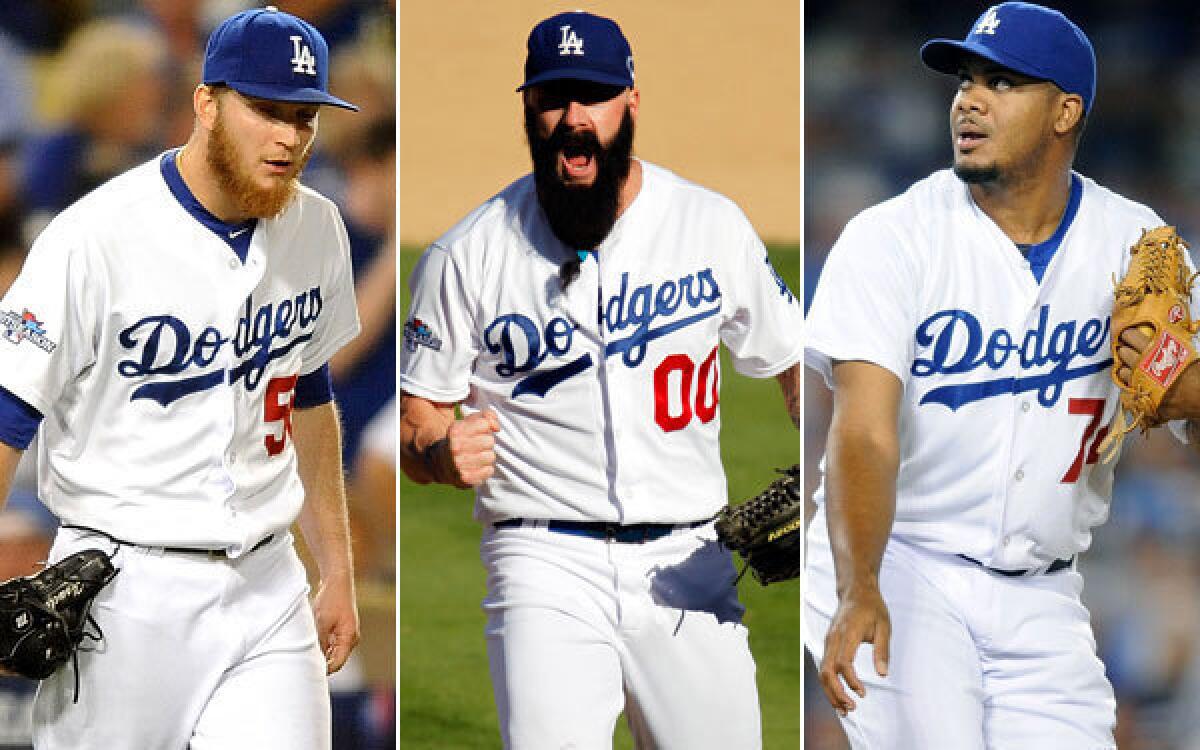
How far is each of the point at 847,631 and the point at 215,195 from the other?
1.59 meters

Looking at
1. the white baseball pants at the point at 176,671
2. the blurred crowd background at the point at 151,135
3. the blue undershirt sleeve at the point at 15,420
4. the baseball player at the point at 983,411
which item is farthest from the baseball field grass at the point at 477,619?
the blue undershirt sleeve at the point at 15,420

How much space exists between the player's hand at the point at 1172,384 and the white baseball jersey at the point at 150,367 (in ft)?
6.08

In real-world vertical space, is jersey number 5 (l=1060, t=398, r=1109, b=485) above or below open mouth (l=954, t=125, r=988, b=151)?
below

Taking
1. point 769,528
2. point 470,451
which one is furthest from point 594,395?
point 769,528

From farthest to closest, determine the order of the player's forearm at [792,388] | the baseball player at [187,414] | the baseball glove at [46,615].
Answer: the player's forearm at [792,388] < the baseball player at [187,414] < the baseball glove at [46,615]

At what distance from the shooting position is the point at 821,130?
450 cm

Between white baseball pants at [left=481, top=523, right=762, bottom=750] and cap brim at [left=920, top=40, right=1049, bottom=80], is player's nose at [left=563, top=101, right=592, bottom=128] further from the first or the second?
white baseball pants at [left=481, top=523, right=762, bottom=750]

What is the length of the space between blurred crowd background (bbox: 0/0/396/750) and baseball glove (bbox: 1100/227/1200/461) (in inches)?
71.2

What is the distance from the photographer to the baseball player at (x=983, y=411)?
12.0 ft

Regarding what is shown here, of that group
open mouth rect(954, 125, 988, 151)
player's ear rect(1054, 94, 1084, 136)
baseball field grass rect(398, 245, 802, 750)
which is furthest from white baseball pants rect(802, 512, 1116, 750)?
player's ear rect(1054, 94, 1084, 136)

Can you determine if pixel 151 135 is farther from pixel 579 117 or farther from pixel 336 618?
pixel 336 618

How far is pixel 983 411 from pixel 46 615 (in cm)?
204

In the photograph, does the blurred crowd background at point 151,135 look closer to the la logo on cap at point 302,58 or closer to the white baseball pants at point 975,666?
the la logo on cap at point 302,58

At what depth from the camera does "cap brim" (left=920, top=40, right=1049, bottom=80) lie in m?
3.86
